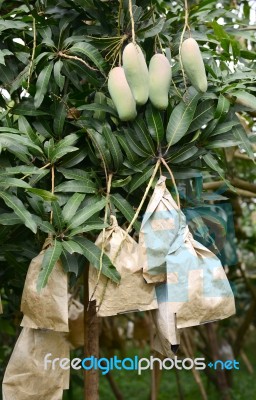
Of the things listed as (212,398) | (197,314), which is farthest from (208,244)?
(212,398)

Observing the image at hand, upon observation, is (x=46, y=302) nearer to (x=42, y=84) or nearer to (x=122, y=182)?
(x=122, y=182)

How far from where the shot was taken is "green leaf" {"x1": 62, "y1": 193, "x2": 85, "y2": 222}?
1.32 m

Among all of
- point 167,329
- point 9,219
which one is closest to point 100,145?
point 9,219

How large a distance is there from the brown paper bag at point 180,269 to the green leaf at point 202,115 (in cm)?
17

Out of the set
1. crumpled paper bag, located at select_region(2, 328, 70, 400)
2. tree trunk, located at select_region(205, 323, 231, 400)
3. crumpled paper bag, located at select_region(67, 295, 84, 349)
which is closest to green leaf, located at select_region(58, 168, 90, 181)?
crumpled paper bag, located at select_region(2, 328, 70, 400)

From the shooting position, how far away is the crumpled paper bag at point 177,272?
1241 mm

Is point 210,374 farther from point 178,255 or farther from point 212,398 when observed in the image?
point 178,255

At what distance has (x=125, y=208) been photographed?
1.39 meters

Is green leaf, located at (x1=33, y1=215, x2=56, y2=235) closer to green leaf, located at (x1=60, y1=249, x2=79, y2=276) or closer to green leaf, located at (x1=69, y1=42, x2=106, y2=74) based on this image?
green leaf, located at (x1=60, y1=249, x2=79, y2=276)

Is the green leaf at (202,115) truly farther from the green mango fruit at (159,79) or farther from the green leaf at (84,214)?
the green leaf at (84,214)

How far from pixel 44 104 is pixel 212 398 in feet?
10.2

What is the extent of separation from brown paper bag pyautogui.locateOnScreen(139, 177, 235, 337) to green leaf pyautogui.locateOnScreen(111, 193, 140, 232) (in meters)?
0.09

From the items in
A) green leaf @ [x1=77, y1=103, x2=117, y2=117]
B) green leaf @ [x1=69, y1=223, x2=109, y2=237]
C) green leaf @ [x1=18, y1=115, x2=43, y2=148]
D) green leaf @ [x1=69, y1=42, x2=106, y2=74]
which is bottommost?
green leaf @ [x1=69, y1=223, x2=109, y2=237]

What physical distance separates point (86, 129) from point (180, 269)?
0.36m
